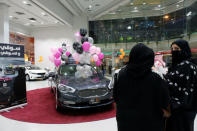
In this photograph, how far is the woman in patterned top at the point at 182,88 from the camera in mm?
1340

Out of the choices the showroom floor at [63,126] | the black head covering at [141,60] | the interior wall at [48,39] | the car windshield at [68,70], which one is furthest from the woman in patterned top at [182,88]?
the interior wall at [48,39]

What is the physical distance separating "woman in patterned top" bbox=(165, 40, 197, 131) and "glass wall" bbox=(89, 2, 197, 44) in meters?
8.79

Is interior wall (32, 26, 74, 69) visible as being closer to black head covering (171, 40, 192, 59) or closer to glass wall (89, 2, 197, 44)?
glass wall (89, 2, 197, 44)

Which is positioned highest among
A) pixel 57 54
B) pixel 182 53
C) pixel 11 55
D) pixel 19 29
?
pixel 19 29

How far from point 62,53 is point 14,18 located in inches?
297

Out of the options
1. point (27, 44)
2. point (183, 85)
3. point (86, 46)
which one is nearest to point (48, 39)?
point (27, 44)

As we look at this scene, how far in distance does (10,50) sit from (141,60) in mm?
4001

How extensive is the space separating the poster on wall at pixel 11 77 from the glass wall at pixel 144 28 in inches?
351

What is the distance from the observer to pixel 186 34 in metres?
9.03

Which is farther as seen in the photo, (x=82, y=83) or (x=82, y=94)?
(x=82, y=83)

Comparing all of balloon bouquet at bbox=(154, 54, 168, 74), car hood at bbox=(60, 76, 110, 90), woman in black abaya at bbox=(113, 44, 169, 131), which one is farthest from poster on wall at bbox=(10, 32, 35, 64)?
woman in black abaya at bbox=(113, 44, 169, 131)

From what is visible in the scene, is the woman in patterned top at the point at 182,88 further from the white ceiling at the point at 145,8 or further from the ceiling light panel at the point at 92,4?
the white ceiling at the point at 145,8

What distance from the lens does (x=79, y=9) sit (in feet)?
39.2

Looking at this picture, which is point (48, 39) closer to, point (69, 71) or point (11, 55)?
point (11, 55)
